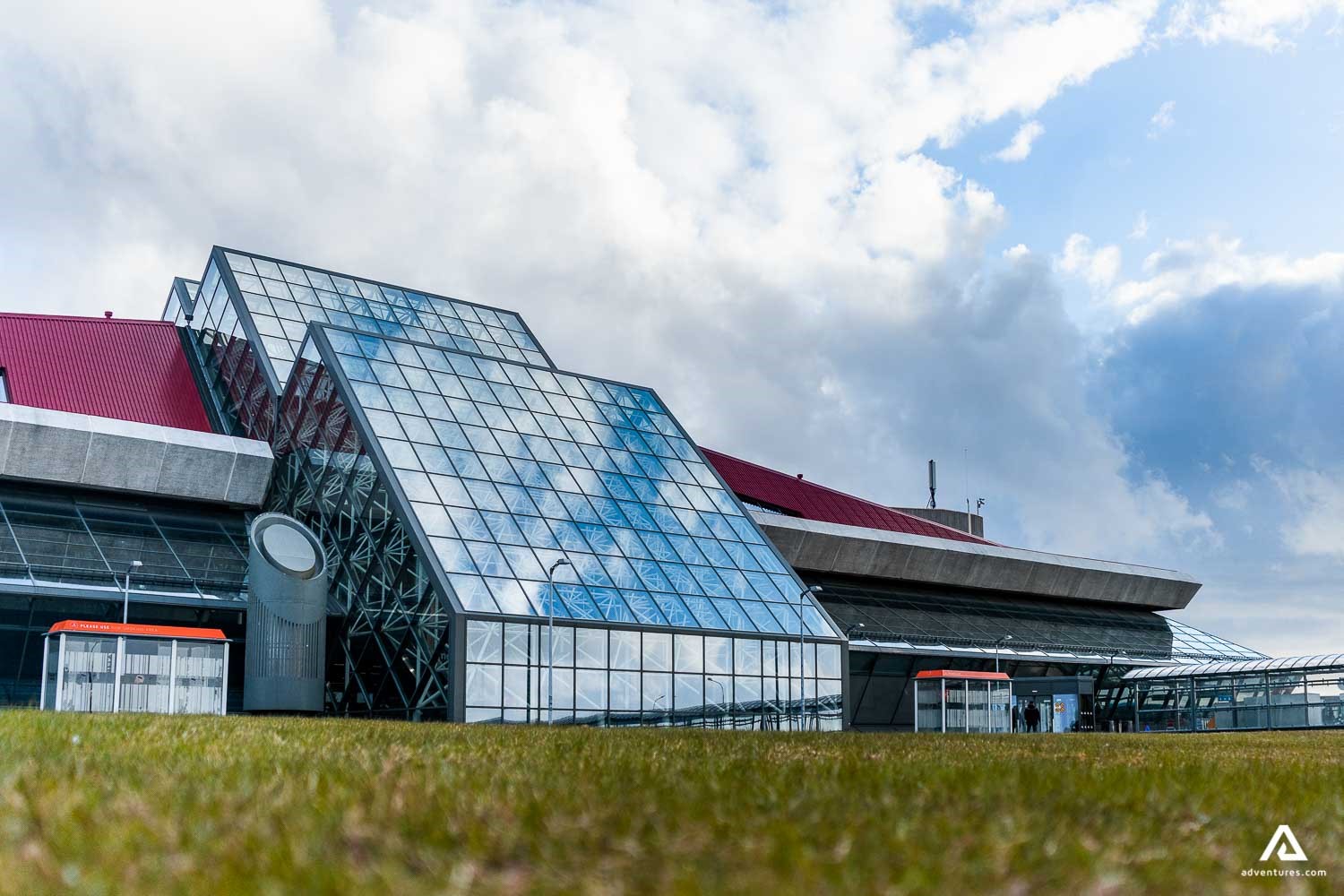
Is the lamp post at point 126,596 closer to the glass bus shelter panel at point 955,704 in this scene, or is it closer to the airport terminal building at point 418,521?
the airport terminal building at point 418,521

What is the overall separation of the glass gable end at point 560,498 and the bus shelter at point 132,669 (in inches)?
245

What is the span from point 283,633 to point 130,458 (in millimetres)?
11027

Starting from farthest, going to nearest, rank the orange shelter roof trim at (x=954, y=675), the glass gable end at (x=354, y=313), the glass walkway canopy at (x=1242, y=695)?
the glass walkway canopy at (x=1242, y=695) → the glass gable end at (x=354, y=313) → the orange shelter roof trim at (x=954, y=675)

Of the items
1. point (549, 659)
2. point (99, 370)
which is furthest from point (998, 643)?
point (99, 370)

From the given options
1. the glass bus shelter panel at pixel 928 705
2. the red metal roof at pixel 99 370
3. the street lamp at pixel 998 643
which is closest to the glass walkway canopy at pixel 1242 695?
the street lamp at pixel 998 643

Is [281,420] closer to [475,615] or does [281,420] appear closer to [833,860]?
[475,615]

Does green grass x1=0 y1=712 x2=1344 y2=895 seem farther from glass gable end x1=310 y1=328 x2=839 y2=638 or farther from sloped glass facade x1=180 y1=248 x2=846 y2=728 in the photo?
glass gable end x1=310 y1=328 x2=839 y2=638

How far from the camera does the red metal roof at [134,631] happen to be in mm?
28141

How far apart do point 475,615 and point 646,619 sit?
548cm

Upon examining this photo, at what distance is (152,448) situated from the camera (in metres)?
40.1

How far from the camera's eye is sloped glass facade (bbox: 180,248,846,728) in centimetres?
3200

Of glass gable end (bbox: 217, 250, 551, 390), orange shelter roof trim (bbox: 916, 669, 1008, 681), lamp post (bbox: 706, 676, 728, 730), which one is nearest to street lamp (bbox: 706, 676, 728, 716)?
lamp post (bbox: 706, 676, 728, 730)

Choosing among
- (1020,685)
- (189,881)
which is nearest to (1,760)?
(189,881)

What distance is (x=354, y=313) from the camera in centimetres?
4938
